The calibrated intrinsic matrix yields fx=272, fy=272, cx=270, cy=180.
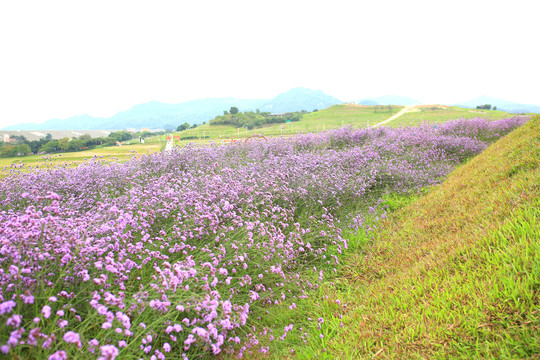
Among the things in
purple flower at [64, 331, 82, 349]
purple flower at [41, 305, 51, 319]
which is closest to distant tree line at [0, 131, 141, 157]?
purple flower at [41, 305, 51, 319]

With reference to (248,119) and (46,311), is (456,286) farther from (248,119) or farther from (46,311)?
(248,119)

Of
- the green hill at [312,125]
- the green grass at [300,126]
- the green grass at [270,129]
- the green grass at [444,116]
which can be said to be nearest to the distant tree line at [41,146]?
the green grass at [300,126]

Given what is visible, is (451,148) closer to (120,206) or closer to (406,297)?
(406,297)

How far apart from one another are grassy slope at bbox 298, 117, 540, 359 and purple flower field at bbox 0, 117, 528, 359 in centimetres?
52

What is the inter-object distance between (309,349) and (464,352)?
1.07 m

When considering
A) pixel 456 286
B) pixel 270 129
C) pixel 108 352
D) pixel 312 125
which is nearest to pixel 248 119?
pixel 270 129

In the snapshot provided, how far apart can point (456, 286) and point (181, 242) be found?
245 centimetres

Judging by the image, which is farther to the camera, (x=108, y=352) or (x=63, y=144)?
(x=63, y=144)

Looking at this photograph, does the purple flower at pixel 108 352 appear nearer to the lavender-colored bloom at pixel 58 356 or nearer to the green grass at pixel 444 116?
the lavender-colored bloom at pixel 58 356

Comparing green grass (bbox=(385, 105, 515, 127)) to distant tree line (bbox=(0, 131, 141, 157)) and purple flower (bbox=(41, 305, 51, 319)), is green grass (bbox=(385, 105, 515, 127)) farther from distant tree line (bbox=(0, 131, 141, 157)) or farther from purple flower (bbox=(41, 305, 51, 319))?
purple flower (bbox=(41, 305, 51, 319))

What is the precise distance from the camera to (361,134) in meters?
9.95

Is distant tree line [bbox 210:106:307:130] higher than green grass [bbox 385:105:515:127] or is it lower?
higher

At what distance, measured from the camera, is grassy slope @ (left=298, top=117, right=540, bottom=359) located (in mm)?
1709

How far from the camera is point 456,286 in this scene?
2094 millimetres
